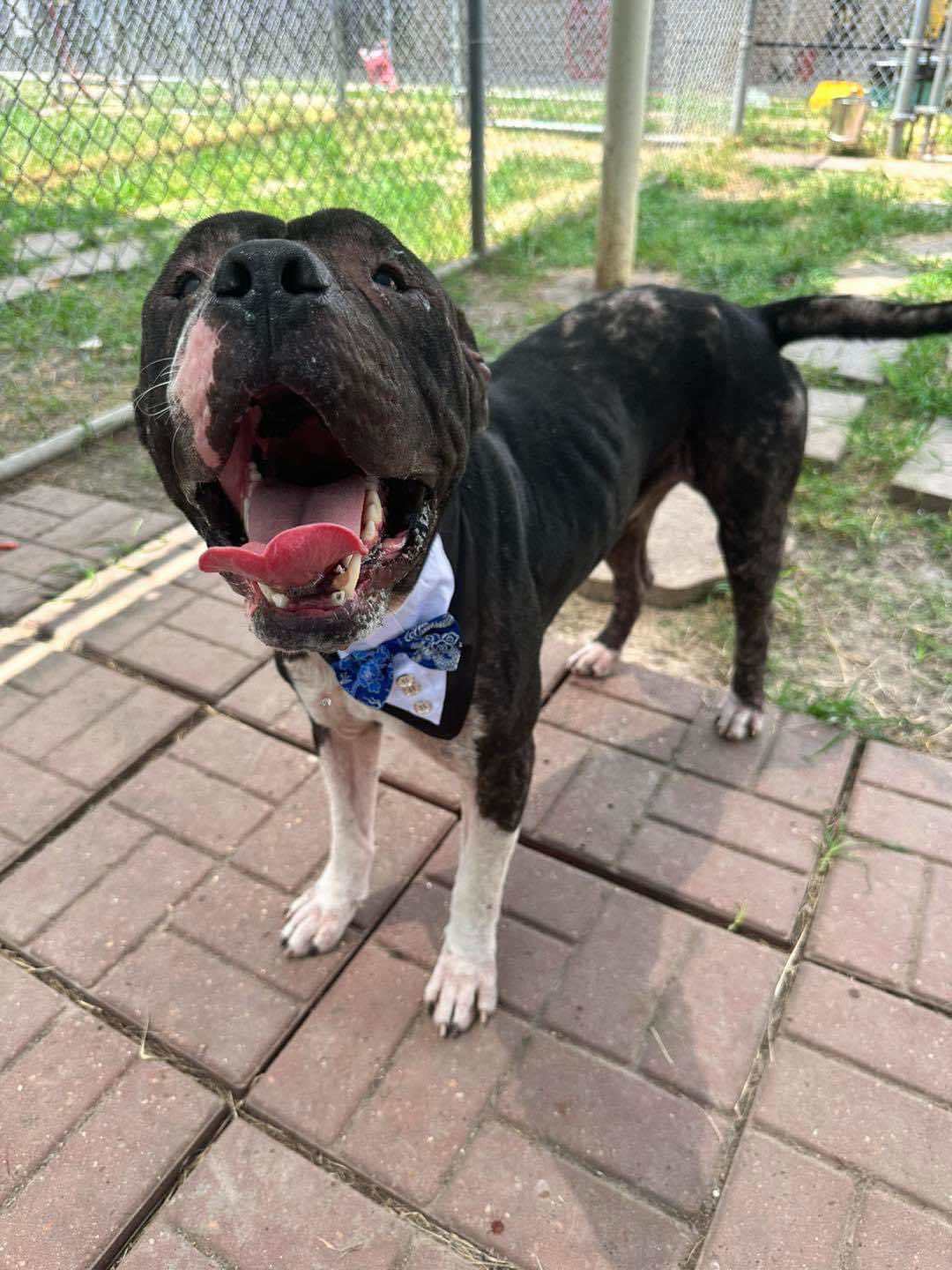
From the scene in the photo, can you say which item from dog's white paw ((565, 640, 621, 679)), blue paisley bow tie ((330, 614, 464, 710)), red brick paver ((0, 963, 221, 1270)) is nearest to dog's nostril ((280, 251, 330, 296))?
blue paisley bow tie ((330, 614, 464, 710))

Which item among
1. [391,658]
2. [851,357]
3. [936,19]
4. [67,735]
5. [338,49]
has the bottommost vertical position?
[67,735]

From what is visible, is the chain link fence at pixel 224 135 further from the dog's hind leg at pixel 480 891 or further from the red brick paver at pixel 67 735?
the dog's hind leg at pixel 480 891

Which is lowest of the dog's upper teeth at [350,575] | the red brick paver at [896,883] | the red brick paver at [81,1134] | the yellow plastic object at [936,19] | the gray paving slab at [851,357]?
the red brick paver at [81,1134]

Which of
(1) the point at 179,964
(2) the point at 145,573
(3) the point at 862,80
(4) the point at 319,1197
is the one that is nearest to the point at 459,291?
(2) the point at 145,573

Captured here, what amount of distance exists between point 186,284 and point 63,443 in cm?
344

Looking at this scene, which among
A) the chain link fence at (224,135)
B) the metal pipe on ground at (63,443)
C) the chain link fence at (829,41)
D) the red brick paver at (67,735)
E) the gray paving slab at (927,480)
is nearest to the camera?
the red brick paver at (67,735)

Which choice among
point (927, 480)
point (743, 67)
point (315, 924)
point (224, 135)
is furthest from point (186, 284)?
point (743, 67)

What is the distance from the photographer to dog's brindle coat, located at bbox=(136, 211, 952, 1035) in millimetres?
1376

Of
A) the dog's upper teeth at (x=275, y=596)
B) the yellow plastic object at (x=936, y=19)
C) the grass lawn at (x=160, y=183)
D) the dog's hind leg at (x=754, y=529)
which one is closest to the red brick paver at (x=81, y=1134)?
the dog's upper teeth at (x=275, y=596)

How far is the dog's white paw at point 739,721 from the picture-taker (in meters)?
2.98

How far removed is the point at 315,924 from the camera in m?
2.35

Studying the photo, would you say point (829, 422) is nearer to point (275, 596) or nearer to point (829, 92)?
point (275, 596)

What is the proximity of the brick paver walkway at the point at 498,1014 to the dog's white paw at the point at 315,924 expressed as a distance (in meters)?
0.05

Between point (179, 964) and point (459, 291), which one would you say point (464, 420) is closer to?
point (179, 964)
